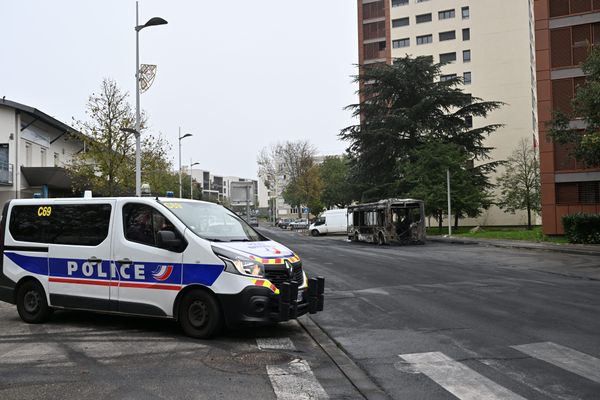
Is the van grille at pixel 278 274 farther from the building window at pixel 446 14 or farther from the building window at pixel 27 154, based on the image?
the building window at pixel 446 14

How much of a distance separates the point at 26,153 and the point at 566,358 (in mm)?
34890

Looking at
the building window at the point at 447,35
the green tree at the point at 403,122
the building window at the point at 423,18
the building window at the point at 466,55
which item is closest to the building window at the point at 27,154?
the green tree at the point at 403,122

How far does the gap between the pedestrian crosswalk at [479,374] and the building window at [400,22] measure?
66.3 metres

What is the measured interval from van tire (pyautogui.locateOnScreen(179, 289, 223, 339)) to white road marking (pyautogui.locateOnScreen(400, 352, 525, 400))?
2.33 meters

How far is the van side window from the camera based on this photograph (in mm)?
7318

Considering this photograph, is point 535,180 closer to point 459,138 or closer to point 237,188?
point 459,138

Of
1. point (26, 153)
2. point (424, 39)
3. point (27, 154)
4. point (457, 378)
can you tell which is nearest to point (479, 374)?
point (457, 378)

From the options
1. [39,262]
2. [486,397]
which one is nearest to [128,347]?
[39,262]

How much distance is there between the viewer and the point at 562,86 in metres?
30.8

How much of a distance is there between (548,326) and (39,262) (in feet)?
24.5

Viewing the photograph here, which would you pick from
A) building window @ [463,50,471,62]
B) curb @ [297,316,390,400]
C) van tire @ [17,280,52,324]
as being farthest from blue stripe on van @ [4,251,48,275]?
building window @ [463,50,471,62]

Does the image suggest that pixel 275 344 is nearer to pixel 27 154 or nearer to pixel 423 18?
pixel 27 154

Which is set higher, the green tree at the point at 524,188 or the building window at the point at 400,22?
the building window at the point at 400,22

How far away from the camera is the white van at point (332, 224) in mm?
49312
